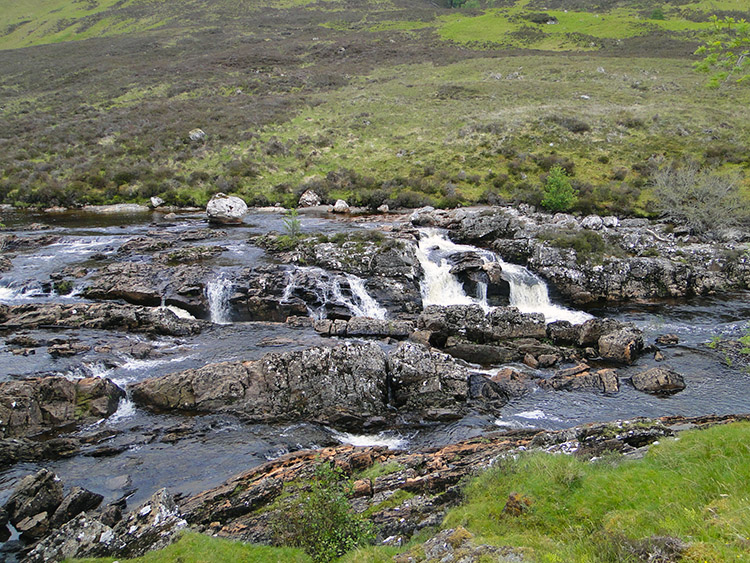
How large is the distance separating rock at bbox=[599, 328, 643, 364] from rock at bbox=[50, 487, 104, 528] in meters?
20.3

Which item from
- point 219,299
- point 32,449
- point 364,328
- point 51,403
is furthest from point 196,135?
point 32,449

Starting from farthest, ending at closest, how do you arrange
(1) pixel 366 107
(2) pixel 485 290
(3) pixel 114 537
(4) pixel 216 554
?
(1) pixel 366 107, (2) pixel 485 290, (3) pixel 114 537, (4) pixel 216 554

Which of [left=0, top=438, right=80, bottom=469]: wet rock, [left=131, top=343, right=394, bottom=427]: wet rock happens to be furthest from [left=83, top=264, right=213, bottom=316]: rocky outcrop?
[left=0, top=438, right=80, bottom=469]: wet rock

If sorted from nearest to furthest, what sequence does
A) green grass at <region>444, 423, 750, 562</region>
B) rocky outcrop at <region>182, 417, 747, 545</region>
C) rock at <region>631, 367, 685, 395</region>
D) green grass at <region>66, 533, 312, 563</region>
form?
1. green grass at <region>444, 423, 750, 562</region>
2. green grass at <region>66, 533, 312, 563</region>
3. rocky outcrop at <region>182, 417, 747, 545</region>
4. rock at <region>631, 367, 685, 395</region>

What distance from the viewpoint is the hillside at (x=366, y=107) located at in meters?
45.6

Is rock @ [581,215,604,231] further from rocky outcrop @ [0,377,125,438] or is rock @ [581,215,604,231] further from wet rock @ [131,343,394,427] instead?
rocky outcrop @ [0,377,125,438]

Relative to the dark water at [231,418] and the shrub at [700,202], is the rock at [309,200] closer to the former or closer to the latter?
the dark water at [231,418]

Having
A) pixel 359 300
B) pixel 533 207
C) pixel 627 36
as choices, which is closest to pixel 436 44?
pixel 627 36

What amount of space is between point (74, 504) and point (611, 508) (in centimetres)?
1246

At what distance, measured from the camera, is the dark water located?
12.9 meters

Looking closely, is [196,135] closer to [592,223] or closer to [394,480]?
[592,223]

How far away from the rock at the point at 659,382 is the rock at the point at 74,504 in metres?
19.4

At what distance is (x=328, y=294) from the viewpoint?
999 inches

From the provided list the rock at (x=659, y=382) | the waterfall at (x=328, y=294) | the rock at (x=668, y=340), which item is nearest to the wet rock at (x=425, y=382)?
the rock at (x=659, y=382)
